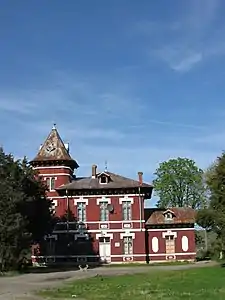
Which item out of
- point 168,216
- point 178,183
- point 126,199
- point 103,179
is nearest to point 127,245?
point 126,199

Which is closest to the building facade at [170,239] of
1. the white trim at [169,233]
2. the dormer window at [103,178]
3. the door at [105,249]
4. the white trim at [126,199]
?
the white trim at [169,233]

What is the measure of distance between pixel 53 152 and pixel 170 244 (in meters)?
18.2

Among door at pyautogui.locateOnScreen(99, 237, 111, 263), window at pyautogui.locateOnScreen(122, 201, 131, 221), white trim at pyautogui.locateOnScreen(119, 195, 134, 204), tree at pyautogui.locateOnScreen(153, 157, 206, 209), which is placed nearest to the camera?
door at pyautogui.locateOnScreen(99, 237, 111, 263)

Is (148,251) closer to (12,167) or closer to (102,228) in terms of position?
(102,228)

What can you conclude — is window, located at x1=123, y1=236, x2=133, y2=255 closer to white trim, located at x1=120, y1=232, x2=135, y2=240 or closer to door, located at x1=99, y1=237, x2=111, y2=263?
white trim, located at x1=120, y1=232, x2=135, y2=240

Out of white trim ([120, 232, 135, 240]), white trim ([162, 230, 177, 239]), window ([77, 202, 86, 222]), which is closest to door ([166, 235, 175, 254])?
white trim ([162, 230, 177, 239])

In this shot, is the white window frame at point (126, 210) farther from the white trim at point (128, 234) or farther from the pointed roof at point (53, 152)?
the pointed roof at point (53, 152)

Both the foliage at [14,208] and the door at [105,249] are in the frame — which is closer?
the foliage at [14,208]

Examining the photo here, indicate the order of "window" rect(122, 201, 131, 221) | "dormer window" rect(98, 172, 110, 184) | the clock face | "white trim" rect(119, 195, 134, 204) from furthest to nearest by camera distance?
the clock face < "dormer window" rect(98, 172, 110, 184) < "white trim" rect(119, 195, 134, 204) < "window" rect(122, 201, 131, 221)

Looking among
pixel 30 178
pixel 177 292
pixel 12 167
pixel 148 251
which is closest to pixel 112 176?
pixel 148 251

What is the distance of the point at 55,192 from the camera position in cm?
6309

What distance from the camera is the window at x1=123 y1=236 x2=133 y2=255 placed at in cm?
6081

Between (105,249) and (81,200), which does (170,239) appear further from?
(81,200)

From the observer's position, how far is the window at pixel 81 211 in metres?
61.9
